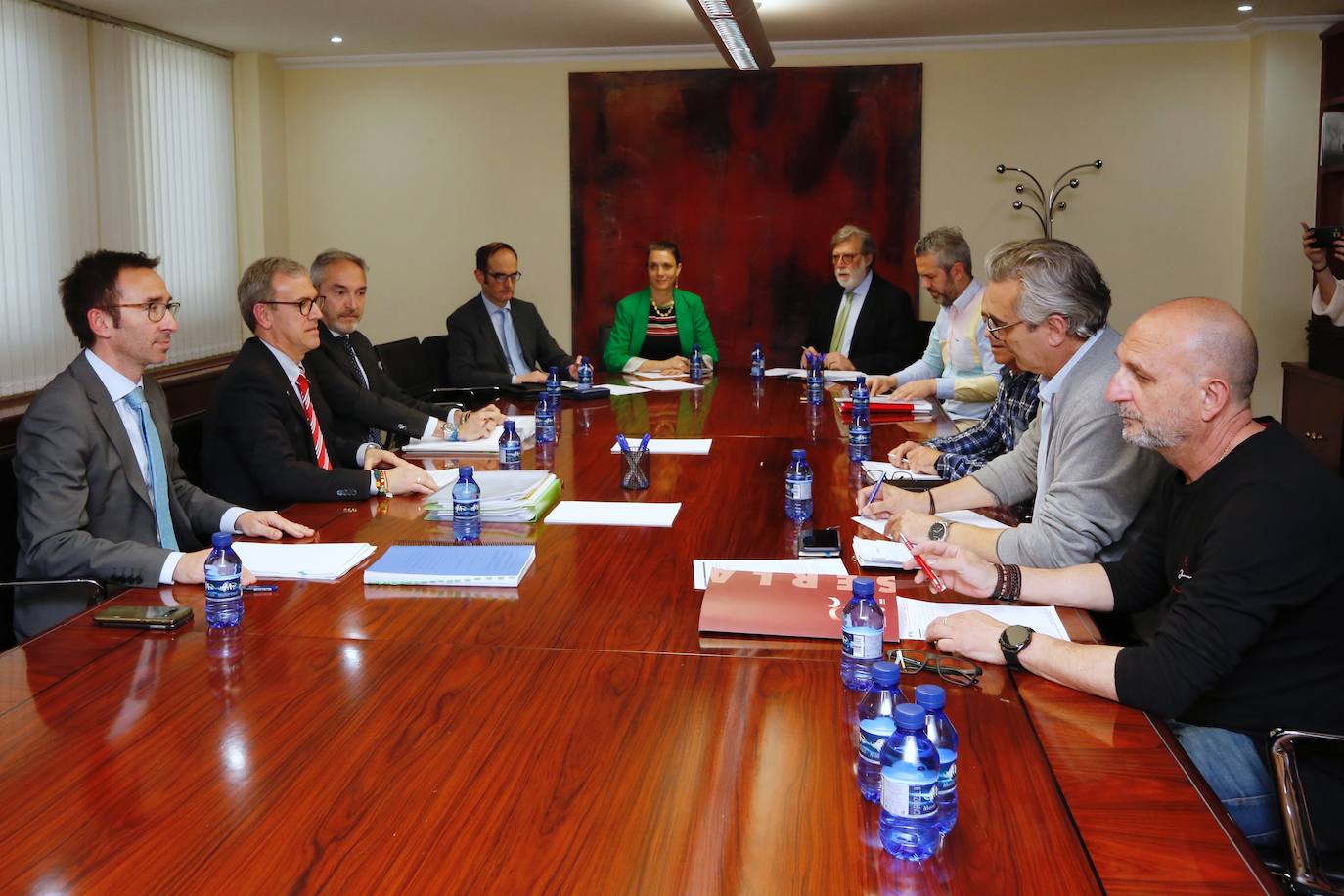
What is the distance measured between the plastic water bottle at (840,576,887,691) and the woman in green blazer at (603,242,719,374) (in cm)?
476

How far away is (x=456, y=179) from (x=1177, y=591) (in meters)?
6.71

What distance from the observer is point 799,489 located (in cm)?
284

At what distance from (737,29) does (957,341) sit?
1618 mm

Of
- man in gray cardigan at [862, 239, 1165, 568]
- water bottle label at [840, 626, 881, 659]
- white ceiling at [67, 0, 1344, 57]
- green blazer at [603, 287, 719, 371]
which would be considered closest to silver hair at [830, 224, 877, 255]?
green blazer at [603, 287, 719, 371]

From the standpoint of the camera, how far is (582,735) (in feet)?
5.27

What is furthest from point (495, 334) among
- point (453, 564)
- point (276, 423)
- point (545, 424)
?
point (453, 564)

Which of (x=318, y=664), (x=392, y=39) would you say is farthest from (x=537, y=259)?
(x=318, y=664)

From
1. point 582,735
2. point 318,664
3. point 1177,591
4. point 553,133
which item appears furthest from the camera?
point 553,133

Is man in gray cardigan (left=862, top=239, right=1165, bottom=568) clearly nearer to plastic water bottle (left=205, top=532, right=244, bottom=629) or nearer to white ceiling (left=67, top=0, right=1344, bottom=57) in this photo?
plastic water bottle (left=205, top=532, right=244, bottom=629)

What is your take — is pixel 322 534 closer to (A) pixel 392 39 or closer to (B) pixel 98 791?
(B) pixel 98 791

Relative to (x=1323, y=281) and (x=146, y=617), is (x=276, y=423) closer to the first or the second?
(x=146, y=617)

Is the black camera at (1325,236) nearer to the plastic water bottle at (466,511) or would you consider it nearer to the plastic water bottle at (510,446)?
the plastic water bottle at (510,446)

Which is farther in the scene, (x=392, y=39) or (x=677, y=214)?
(x=677, y=214)

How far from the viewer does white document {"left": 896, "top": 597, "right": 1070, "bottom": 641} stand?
2039mm
